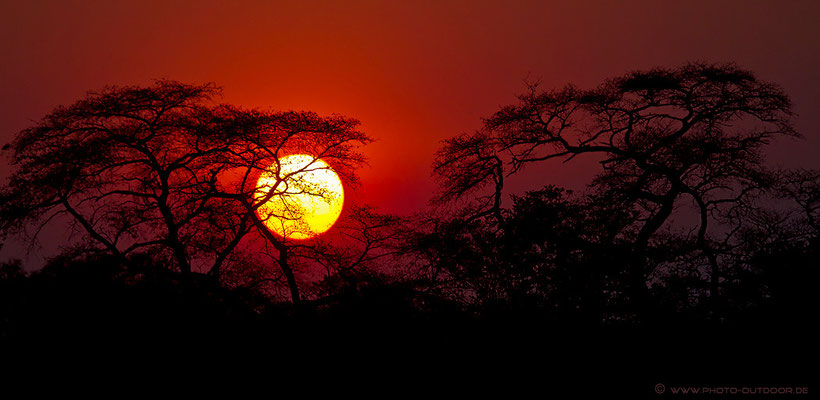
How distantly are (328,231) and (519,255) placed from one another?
705cm

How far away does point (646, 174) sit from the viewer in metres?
19.6

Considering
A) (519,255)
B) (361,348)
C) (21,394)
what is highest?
(519,255)

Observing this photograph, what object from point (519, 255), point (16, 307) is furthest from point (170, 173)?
point (519, 255)

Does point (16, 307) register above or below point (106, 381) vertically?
above

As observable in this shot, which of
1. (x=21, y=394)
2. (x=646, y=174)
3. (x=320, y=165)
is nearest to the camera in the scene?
(x=21, y=394)

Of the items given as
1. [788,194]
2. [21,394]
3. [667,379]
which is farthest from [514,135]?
[21,394]

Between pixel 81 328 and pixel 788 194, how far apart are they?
19.6 meters

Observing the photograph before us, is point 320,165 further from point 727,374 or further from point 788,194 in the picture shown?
point 788,194

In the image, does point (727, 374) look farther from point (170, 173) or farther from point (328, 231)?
point (170, 173)

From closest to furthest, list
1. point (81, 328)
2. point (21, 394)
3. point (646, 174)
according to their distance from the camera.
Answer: point (21, 394) < point (81, 328) < point (646, 174)

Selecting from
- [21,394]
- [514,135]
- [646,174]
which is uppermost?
[514,135]

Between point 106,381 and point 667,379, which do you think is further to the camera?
point 667,379

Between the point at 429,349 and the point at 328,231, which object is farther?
the point at 328,231

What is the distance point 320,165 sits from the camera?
827 inches
